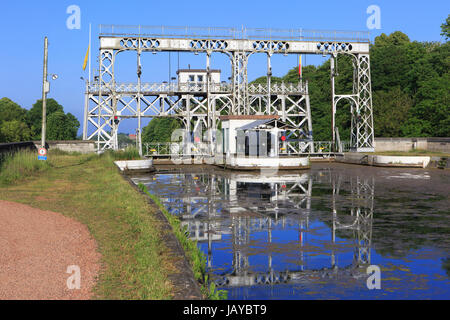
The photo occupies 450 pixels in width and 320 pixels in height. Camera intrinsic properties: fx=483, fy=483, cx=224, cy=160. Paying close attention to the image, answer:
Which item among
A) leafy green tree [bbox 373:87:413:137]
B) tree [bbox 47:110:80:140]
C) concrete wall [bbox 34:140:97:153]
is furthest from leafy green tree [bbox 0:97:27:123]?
leafy green tree [bbox 373:87:413:137]

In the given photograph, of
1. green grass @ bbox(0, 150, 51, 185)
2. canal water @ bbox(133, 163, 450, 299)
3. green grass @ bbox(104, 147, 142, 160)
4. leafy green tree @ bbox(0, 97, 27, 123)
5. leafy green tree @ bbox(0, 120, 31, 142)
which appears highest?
leafy green tree @ bbox(0, 97, 27, 123)

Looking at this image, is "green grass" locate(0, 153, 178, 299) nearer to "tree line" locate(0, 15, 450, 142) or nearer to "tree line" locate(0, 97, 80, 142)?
"tree line" locate(0, 15, 450, 142)

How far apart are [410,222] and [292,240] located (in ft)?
13.8

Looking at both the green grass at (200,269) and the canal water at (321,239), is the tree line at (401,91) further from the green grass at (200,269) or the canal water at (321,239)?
the green grass at (200,269)

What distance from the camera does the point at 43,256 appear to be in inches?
317

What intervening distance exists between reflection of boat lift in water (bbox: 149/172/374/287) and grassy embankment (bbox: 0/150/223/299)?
1.21 metres

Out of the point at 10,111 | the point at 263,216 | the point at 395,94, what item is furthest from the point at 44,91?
the point at 10,111

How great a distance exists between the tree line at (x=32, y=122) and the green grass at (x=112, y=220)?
68.5 meters

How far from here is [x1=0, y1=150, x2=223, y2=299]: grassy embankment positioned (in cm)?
663

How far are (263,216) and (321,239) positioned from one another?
3.39 metres

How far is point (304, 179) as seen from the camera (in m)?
26.7
